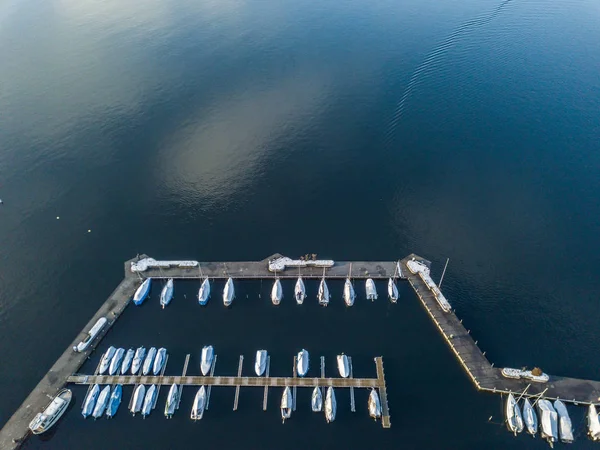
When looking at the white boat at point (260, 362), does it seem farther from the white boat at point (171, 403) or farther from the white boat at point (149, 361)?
the white boat at point (149, 361)

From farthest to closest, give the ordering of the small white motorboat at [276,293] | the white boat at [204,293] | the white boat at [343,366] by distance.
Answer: the white boat at [204,293] < the small white motorboat at [276,293] < the white boat at [343,366]

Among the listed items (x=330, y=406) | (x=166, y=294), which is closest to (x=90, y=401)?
(x=166, y=294)

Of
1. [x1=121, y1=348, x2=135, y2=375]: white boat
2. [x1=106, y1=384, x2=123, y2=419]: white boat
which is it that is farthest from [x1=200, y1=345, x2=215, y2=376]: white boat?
[x1=106, y1=384, x2=123, y2=419]: white boat

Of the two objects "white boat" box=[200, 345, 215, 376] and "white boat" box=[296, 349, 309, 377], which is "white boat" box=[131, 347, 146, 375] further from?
"white boat" box=[296, 349, 309, 377]

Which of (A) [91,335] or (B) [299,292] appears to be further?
(B) [299,292]

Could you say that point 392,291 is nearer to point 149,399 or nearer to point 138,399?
point 149,399

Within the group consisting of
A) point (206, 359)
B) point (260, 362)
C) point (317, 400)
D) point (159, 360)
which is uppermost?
point (206, 359)

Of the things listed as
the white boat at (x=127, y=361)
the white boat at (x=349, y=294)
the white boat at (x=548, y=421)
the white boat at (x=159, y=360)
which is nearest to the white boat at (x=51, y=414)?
the white boat at (x=127, y=361)
